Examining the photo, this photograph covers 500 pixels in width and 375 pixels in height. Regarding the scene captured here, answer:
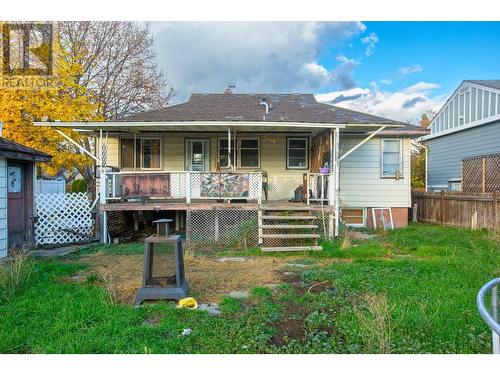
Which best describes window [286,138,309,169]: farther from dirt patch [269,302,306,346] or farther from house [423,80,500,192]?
dirt patch [269,302,306,346]

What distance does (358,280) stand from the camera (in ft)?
18.2

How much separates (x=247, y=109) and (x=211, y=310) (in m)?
8.65

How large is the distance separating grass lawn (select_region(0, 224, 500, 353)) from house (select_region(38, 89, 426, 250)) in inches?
126

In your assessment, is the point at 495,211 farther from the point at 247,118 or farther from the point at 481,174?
the point at 247,118

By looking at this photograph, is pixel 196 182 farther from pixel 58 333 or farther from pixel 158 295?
pixel 58 333

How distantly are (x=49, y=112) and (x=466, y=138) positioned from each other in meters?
18.9

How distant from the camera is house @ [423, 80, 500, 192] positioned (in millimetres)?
12461

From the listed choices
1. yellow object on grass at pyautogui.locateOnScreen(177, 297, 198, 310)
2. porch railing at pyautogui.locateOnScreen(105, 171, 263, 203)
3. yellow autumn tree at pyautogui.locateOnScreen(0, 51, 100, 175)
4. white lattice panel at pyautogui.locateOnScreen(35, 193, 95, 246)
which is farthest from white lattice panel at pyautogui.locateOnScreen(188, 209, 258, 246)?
yellow autumn tree at pyautogui.locateOnScreen(0, 51, 100, 175)

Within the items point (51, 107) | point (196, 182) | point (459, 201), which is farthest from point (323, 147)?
point (51, 107)

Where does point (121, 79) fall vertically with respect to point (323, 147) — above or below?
above

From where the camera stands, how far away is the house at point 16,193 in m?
7.96

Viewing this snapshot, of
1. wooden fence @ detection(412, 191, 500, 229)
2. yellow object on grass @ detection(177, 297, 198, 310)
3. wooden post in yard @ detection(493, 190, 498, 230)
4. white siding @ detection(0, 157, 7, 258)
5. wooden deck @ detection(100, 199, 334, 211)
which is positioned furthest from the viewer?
wooden fence @ detection(412, 191, 500, 229)
